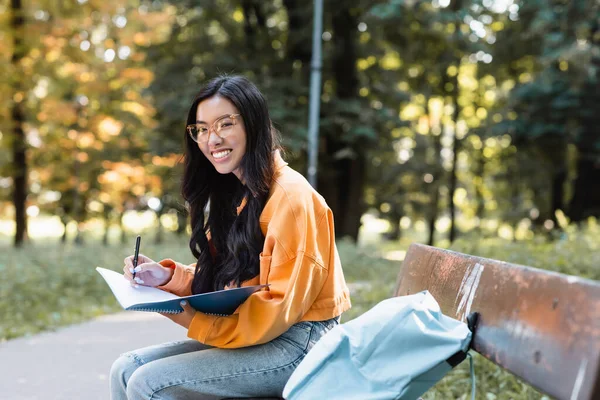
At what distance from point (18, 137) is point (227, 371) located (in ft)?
49.6

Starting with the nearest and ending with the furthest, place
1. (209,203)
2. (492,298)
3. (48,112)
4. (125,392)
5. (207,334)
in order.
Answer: (492,298)
(207,334)
(125,392)
(209,203)
(48,112)

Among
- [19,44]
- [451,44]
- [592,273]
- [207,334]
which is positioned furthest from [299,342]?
[19,44]

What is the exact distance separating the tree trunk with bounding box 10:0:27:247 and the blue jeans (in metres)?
13.5

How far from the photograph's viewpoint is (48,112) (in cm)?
1595

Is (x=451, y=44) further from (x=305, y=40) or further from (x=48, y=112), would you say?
(x=48, y=112)

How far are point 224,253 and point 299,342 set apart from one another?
19.4 inches

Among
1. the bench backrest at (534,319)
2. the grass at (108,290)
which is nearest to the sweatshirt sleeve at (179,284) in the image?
the bench backrest at (534,319)

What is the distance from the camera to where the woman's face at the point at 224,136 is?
8.71 ft

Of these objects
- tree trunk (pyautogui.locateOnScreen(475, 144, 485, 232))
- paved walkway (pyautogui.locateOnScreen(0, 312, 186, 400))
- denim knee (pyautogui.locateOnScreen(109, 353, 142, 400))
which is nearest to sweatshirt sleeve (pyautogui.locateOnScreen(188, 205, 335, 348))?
denim knee (pyautogui.locateOnScreen(109, 353, 142, 400))

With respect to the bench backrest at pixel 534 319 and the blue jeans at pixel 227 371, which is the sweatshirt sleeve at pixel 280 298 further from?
the bench backrest at pixel 534 319

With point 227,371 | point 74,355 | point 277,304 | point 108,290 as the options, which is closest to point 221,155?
point 277,304

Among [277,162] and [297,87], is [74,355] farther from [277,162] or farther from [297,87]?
[297,87]

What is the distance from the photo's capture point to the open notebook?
2.31 m

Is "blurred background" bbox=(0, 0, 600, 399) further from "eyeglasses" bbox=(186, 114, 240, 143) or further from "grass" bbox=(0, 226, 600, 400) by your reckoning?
"eyeglasses" bbox=(186, 114, 240, 143)
